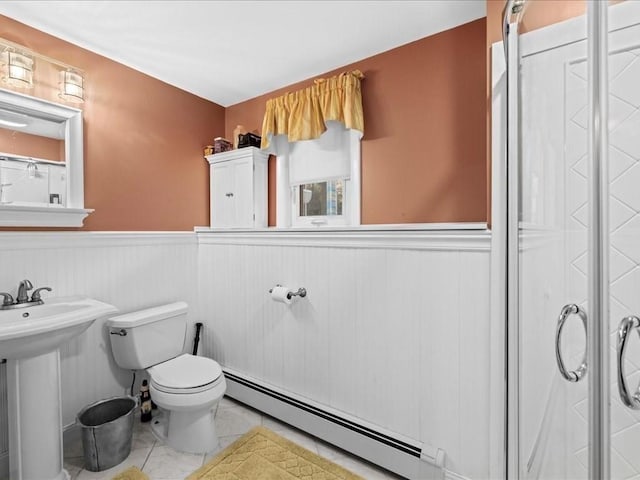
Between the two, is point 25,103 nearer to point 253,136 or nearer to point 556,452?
point 253,136

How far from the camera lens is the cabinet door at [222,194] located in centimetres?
262

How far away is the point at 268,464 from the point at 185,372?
681mm

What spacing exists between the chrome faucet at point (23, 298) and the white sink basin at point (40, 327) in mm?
30

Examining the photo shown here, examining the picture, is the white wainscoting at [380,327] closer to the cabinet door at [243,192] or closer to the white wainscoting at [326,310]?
the white wainscoting at [326,310]

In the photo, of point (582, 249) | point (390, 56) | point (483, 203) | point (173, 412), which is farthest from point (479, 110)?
point (173, 412)

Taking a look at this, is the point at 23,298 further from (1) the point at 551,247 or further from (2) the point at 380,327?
(1) the point at 551,247

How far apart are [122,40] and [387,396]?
2520mm

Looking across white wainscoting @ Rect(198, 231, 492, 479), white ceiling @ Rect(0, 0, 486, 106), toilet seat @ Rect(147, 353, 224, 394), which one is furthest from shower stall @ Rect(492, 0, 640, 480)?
toilet seat @ Rect(147, 353, 224, 394)

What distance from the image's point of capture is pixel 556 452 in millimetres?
956

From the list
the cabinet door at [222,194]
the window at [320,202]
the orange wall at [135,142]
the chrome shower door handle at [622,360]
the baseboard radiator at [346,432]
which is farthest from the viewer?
the cabinet door at [222,194]

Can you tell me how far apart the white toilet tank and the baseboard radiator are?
1.72 ft

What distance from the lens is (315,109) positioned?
2.26m

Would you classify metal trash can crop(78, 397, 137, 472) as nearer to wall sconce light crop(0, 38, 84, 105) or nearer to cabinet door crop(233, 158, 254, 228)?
cabinet door crop(233, 158, 254, 228)

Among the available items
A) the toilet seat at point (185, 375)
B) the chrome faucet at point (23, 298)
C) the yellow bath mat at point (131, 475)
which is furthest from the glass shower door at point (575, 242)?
the chrome faucet at point (23, 298)
